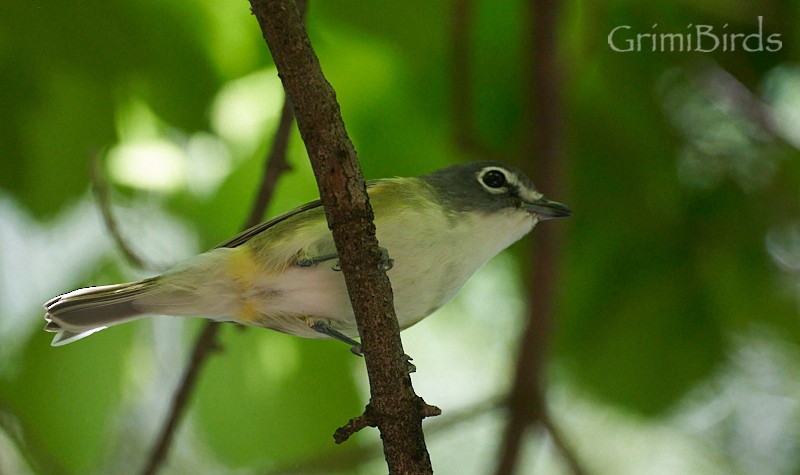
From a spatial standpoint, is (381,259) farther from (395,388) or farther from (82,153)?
(82,153)

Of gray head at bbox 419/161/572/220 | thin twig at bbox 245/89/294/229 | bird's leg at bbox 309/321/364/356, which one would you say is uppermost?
thin twig at bbox 245/89/294/229

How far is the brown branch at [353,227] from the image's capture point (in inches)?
76.7

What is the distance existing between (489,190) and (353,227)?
118 cm

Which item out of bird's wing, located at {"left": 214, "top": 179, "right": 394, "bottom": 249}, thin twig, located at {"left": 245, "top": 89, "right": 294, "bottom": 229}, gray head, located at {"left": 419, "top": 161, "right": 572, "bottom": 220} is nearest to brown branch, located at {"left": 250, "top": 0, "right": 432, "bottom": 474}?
bird's wing, located at {"left": 214, "top": 179, "right": 394, "bottom": 249}

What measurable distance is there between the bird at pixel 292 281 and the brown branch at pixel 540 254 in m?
0.85

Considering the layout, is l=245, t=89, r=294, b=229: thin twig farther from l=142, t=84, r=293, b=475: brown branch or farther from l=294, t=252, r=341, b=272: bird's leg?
l=294, t=252, r=341, b=272: bird's leg

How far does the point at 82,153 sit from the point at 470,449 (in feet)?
9.01

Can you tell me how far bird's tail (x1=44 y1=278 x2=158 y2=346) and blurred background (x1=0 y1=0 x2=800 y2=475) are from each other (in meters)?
0.52

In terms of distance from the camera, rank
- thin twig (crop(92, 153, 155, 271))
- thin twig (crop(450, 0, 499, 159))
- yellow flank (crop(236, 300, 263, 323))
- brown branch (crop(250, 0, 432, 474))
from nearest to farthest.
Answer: brown branch (crop(250, 0, 432, 474))
yellow flank (crop(236, 300, 263, 323))
thin twig (crop(92, 153, 155, 271))
thin twig (crop(450, 0, 499, 159))

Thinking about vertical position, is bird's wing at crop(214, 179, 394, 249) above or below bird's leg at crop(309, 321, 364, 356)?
above

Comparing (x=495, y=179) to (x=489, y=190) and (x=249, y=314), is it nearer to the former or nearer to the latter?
(x=489, y=190)

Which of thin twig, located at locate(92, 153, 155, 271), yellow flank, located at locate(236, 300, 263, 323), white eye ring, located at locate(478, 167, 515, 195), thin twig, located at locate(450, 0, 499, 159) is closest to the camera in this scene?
yellow flank, located at locate(236, 300, 263, 323)

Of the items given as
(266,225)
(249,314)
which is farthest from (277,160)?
(249,314)

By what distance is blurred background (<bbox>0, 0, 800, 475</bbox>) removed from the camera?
3.26 metres
